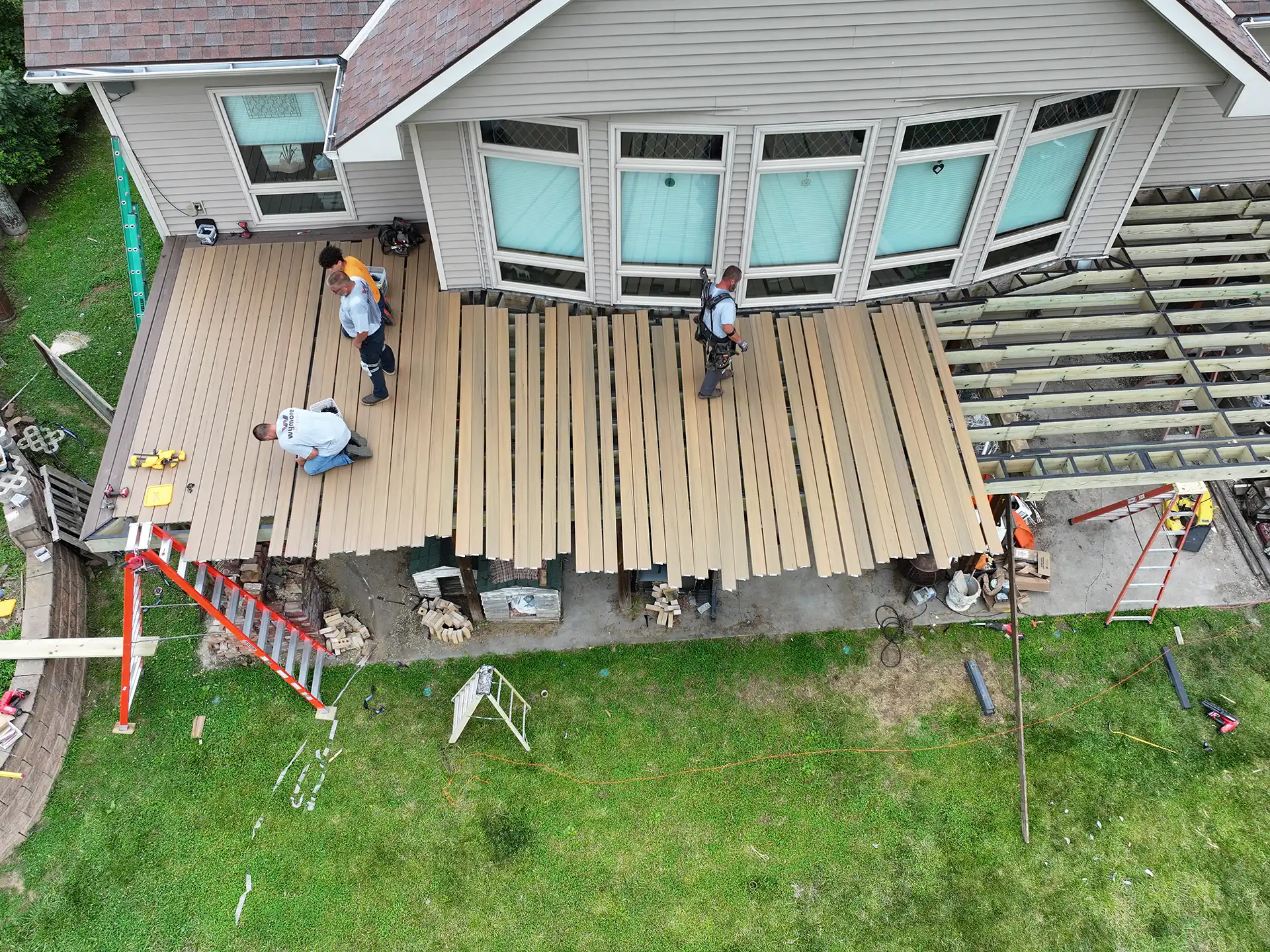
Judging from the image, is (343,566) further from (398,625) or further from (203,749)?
(203,749)

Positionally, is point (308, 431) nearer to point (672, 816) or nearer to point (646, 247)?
point (646, 247)

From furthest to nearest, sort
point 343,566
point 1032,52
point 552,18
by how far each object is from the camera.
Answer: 1. point 343,566
2. point 1032,52
3. point 552,18

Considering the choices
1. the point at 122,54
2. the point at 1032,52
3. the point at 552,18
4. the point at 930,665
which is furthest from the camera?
the point at 930,665

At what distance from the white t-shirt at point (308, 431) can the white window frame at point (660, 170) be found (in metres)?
3.56

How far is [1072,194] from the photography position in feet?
30.1

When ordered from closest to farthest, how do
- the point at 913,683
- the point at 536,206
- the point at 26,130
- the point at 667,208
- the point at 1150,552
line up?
the point at 667,208
the point at 536,206
the point at 913,683
the point at 1150,552
the point at 26,130

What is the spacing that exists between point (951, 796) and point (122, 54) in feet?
39.1

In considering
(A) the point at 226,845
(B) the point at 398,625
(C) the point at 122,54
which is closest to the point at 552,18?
(C) the point at 122,54

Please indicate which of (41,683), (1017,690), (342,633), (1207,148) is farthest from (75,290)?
(1207,148)

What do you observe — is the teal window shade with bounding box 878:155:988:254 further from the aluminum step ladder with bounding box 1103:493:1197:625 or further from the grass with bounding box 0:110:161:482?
the grass with bounding box 0:110:161:482

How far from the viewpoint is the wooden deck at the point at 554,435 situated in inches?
317

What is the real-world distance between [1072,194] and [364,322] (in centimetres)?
821

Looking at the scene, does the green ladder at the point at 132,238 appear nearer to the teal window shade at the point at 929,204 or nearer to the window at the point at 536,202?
the window at the point at 536,202

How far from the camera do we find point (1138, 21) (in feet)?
22.7
